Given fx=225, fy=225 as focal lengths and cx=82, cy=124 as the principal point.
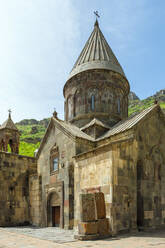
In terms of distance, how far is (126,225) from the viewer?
30.4 ft

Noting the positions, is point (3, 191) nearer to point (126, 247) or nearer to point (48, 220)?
point (48, 220)

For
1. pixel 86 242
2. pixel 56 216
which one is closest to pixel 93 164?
pixel 86 242

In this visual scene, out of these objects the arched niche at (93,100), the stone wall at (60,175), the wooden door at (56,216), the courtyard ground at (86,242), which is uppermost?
the arched niche at (93,100)

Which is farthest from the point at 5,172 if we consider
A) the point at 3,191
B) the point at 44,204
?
the point at 44,204

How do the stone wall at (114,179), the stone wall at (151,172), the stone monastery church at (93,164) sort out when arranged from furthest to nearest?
the stone wall at (151,172) → the stone monastery church at (93,164) → the stone wall at (114,179)

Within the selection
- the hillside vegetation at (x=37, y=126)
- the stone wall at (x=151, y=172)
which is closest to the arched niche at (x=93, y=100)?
the stone wall at (x=151, y=172)

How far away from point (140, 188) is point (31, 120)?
350 ft

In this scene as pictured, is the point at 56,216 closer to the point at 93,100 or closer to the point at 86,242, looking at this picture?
the point at 86,242

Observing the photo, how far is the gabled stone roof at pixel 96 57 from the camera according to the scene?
1800 cm

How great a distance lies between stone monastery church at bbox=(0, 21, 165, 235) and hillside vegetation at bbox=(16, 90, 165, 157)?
3148 cm

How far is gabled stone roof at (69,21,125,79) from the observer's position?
18000 mm

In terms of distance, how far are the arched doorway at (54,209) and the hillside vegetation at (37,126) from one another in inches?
1328

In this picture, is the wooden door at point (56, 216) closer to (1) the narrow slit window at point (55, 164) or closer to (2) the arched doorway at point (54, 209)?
(2) the arched doorway at point (54, 209)

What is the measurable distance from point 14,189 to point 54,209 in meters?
3.61
